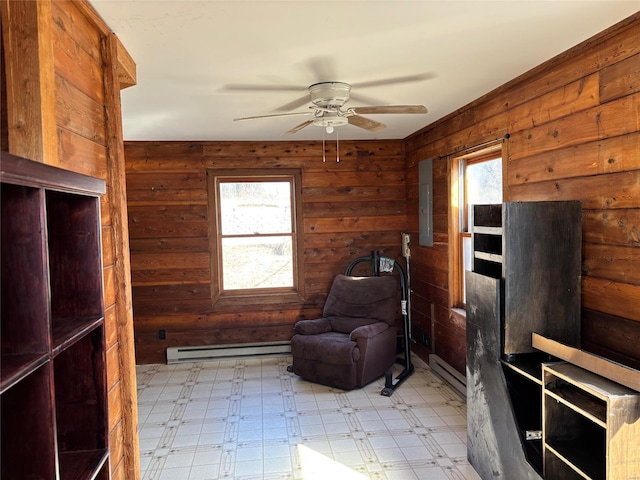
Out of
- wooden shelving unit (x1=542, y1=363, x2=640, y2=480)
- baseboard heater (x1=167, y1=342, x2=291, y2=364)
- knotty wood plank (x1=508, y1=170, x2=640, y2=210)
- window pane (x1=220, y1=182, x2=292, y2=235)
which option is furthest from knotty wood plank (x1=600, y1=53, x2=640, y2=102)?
baseboard heater (x1=167, y1=342, x2=291, y2=364)

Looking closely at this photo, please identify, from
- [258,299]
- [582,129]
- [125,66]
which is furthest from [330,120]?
[258,299]

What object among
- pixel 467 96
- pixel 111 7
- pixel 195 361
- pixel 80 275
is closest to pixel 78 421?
pixel 80 275

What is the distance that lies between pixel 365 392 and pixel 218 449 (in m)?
1.44

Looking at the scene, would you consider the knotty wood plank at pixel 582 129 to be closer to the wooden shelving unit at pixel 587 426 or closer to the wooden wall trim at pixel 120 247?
the wooden shelving unit at pixel 587 426

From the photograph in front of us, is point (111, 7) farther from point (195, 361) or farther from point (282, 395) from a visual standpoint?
point (195, 361)

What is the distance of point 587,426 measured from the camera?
2.05 meters

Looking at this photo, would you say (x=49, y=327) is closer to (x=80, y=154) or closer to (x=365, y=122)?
(x=80, y=154)

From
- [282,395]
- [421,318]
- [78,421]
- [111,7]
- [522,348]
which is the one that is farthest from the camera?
[421,318]

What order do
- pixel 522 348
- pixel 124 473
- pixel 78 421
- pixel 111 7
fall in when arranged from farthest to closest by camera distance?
pixel 522 348 < pixel 124 473 < pixel 111 7 < pixel 78 421

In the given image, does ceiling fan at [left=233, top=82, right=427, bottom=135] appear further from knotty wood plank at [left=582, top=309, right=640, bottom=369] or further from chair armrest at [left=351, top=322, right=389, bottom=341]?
chair armrest at [left=351, top=322, right=389, bottom=341]

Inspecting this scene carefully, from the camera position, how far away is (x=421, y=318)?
468cm

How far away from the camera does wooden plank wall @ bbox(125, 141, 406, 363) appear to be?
4.68 metres

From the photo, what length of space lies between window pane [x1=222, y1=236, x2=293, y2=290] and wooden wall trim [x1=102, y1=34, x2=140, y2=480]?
2902 mm

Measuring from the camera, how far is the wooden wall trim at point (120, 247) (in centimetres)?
189
